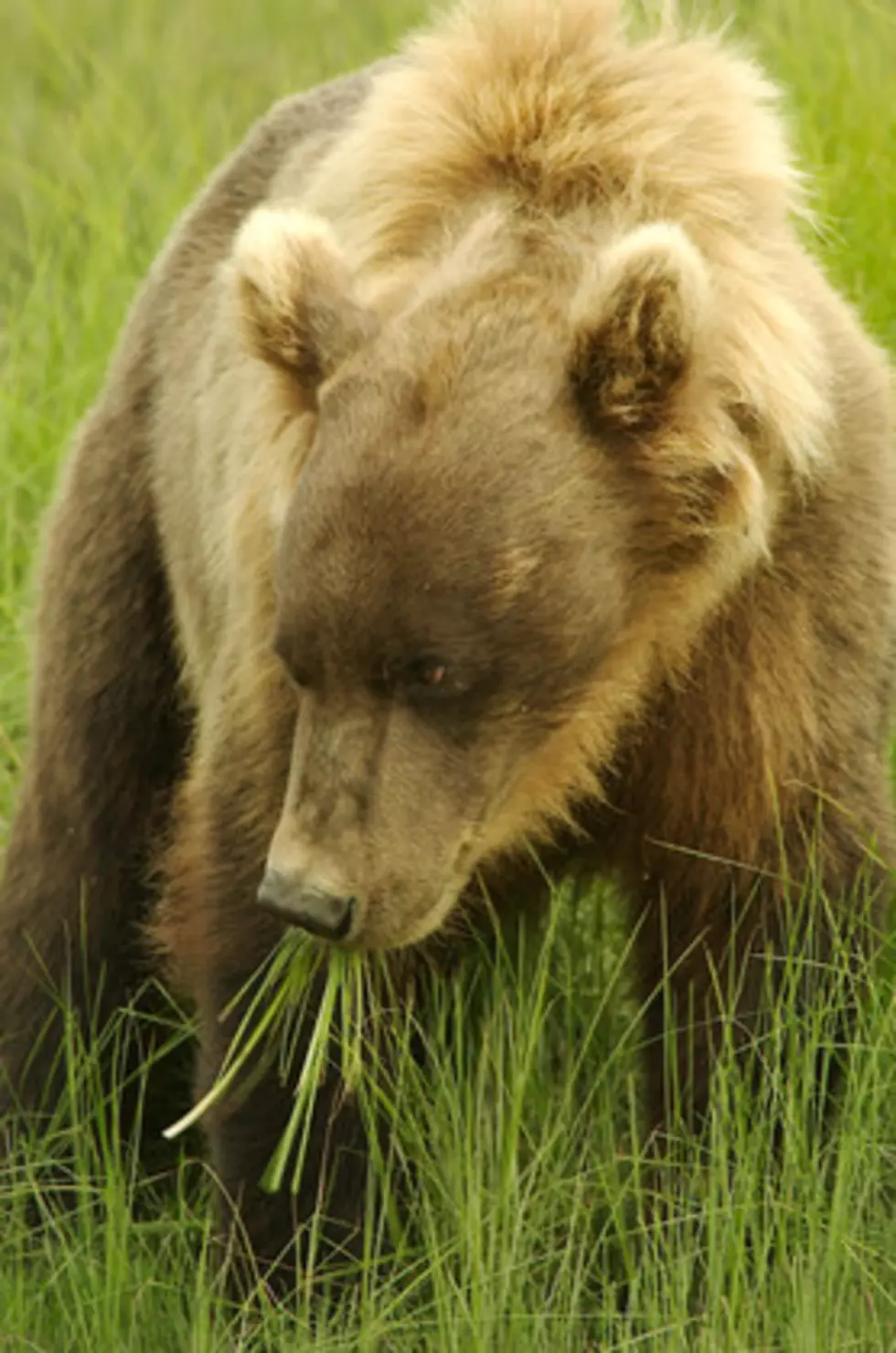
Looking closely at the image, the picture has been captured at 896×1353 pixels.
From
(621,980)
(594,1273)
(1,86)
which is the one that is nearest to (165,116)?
(1,86)

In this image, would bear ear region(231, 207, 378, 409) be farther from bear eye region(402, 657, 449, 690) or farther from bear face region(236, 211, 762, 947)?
bear eye region(402, 657, 449, 690)

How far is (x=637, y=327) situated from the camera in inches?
164

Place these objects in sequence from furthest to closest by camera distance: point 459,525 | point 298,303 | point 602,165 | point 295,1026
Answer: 1. point 295,1026
2. point 602,165
3. point 298,303
4. point 459,525

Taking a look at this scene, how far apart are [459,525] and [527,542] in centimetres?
11

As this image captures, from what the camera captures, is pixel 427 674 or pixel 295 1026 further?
pixel 295 1026

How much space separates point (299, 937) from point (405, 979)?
0.74 feet

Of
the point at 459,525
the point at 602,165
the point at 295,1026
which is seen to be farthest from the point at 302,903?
the point at 602,165

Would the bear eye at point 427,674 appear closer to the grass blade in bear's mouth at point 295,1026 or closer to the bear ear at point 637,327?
the bear ear at point 637,327

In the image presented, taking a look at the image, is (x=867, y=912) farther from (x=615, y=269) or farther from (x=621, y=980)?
(x=615, y=269)

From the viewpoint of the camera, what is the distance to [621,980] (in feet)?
17.5

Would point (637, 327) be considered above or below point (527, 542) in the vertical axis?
above

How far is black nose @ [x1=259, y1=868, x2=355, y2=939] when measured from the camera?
13.5 ft

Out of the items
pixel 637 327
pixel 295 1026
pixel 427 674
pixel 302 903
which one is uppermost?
pixel 637 327

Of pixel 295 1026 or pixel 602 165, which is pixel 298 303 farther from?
pixel 295 1026
